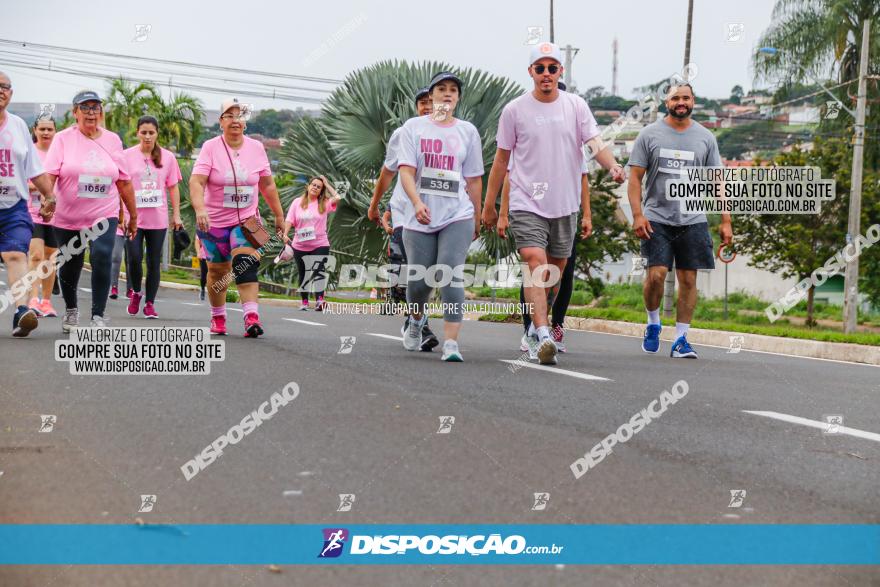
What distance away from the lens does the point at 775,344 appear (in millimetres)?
13898

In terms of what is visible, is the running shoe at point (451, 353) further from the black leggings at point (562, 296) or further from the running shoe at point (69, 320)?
the running shoe at point (69, 320)

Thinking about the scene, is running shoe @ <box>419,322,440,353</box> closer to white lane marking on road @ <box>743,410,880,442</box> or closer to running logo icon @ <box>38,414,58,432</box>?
white lane marking on road @ <box>743,410,880,442</box>

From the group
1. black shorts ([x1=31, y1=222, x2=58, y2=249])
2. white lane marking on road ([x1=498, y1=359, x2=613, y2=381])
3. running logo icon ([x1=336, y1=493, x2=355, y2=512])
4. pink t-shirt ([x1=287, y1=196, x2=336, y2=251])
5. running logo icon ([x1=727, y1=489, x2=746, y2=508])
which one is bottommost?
running logo icon ([x1=336, y1=493, x2=355, y2=512])

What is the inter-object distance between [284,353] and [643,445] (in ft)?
13.4

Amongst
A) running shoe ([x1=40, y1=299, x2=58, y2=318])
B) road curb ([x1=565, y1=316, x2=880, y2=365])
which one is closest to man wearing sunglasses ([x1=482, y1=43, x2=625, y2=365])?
road curb ([x1=565, y1=316, x2=880, y2=365])

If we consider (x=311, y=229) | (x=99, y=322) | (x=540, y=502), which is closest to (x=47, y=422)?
(x=540, y=502)

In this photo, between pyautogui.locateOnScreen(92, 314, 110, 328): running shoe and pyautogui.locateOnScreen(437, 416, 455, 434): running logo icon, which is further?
pyautogui.locateOnScreen(92, 314, 110, 328): running shoe

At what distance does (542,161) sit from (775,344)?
6.52 m

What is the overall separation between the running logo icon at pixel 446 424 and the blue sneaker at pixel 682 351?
4.59 m

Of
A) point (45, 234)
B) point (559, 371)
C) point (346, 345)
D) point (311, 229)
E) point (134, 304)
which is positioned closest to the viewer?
point (559, 371)

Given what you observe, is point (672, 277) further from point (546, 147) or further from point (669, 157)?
point (546, 147)

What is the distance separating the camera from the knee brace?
32.0 ft

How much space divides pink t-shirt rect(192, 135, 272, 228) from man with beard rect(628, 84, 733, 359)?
3.13 metres

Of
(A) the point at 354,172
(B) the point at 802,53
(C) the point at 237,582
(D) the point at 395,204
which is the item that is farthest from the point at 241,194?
(B) the point at 802,53
